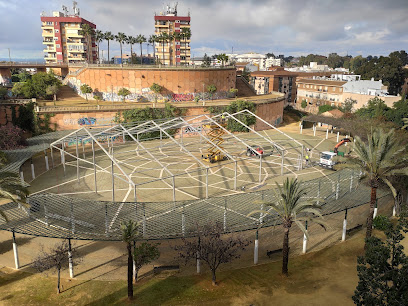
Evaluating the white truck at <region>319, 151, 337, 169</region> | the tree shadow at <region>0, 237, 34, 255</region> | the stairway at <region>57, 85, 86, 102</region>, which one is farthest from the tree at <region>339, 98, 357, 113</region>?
the tree shadow at <region>0, 237, 34, 255</region>

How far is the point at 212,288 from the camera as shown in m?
18.9

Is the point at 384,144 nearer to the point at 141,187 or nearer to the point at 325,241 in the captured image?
the point at 325,241

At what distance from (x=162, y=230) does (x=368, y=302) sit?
39.0 ft

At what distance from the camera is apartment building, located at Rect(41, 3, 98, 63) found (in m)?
105

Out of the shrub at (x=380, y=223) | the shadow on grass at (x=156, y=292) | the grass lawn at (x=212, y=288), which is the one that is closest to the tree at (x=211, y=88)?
the shrub at (x=380, y=223)

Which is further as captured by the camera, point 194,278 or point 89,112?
point 89,112

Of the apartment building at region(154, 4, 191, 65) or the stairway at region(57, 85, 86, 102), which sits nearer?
the stairway at region(57, 85, 86, 102)

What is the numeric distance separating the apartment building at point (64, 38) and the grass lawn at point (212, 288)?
98.8 m

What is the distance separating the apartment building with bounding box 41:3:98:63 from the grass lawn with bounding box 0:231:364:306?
9878 centimetres

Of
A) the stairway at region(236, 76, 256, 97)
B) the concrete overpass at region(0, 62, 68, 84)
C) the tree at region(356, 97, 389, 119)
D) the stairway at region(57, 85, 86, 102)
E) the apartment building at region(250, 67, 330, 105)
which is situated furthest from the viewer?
the apartment building at region(250, 67, 330, 105)

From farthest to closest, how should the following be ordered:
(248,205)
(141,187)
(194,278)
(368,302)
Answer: (141,187)
(248,205)
(194,278)
(368,302)

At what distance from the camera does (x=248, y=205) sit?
23250mm

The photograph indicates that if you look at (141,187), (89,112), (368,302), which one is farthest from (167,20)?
(368,302)

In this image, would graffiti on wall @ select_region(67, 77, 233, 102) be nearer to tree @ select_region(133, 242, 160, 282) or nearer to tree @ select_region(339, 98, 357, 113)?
tree @ select_region(339, 98, 357, 113)
